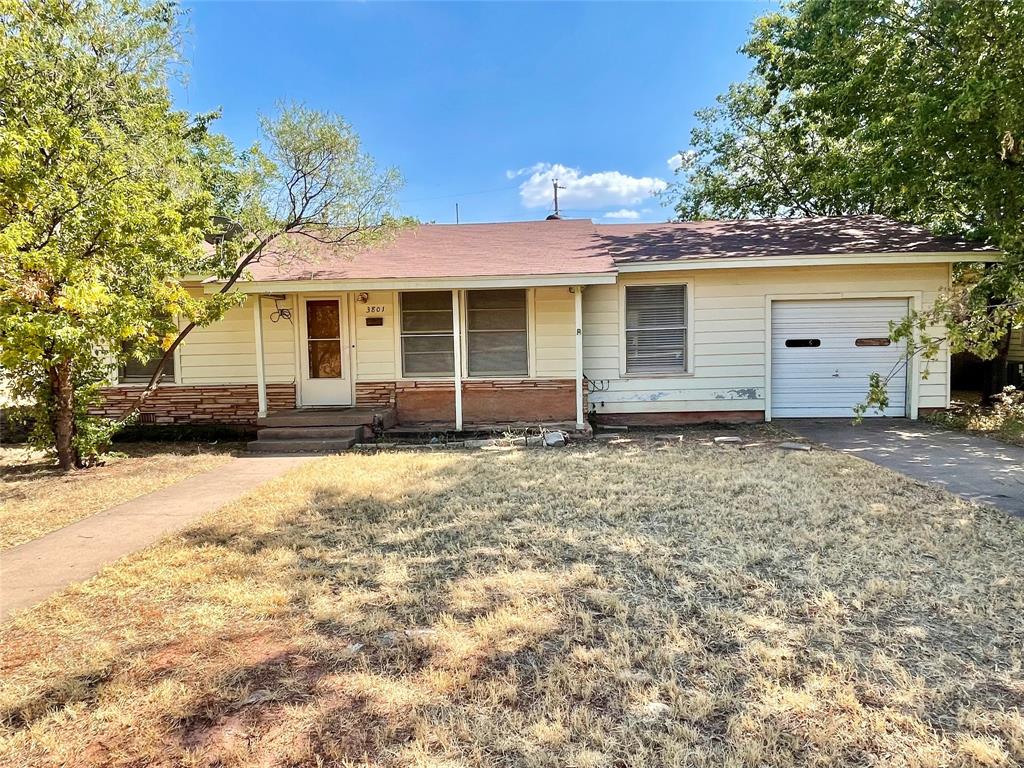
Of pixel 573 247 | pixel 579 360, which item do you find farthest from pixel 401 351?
pixel 573 247

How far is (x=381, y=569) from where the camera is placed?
12.8ft

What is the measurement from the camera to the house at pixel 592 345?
9.58 metres

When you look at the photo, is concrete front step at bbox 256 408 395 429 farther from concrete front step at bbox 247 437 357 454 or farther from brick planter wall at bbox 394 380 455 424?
brick planter wall at bbox 394 380 455 424

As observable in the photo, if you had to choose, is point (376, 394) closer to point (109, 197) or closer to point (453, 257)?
point (453, 257)

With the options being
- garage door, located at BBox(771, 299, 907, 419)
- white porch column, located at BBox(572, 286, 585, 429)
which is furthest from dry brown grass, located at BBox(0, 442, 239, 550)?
garage door, located at BBox(771, 299, 907, 419)

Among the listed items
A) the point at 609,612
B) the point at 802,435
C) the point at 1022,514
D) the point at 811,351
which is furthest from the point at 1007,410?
the point at 609,612

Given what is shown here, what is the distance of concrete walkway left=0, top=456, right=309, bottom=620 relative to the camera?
3.81m

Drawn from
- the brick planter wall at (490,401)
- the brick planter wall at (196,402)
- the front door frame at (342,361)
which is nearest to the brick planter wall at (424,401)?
the brick planter wall at (490,401)

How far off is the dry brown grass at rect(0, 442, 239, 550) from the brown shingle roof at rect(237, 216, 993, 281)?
2.94 m

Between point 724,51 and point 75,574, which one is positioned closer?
point 75,574

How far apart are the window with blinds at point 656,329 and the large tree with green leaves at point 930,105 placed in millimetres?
4054

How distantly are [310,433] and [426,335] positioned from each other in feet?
8.06

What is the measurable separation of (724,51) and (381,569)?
16.8m

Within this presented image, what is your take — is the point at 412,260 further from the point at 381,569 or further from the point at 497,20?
the point at 497,20
